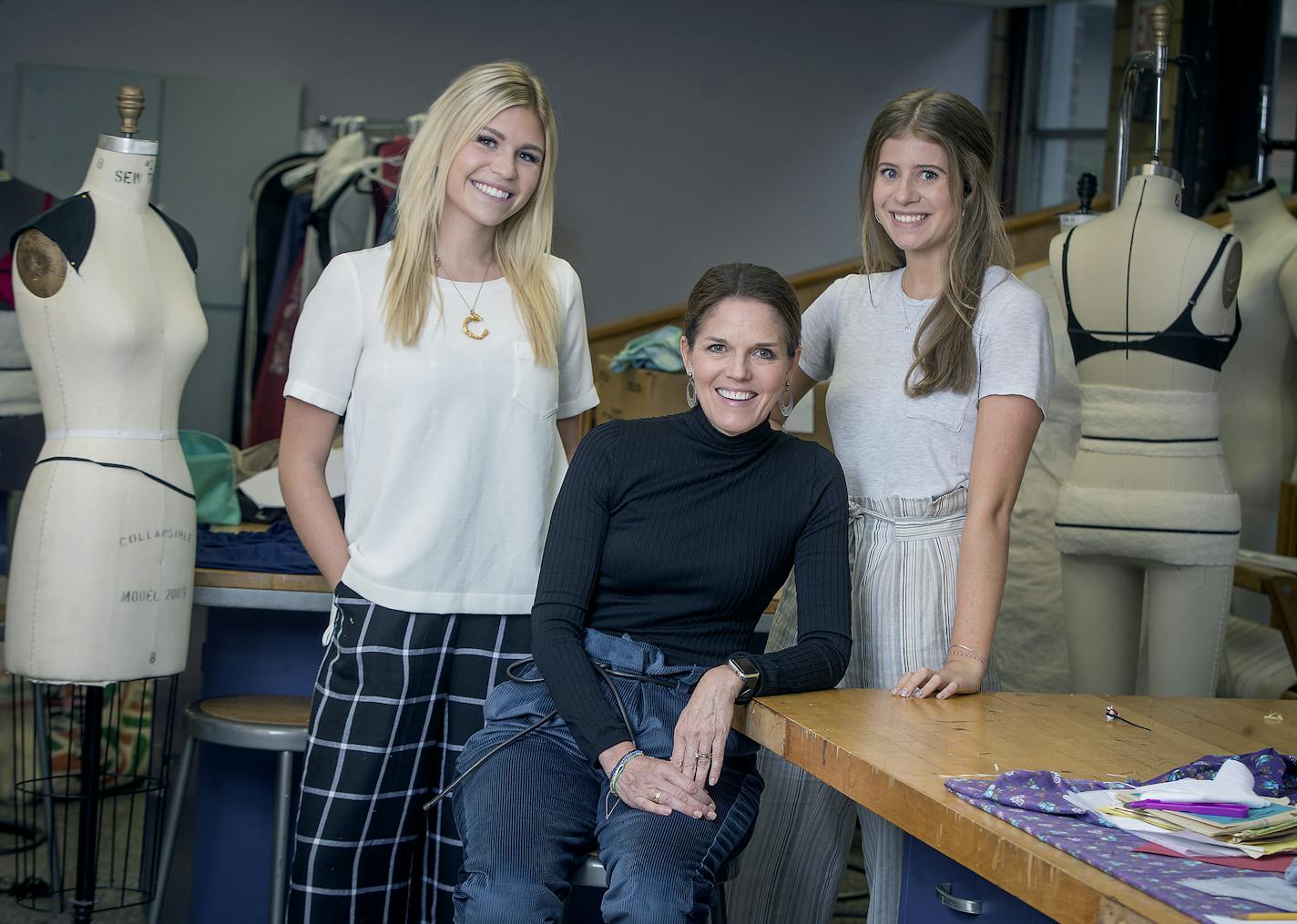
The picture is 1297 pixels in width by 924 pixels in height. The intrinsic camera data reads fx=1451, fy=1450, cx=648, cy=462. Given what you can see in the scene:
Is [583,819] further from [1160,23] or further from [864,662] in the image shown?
[1160,23]

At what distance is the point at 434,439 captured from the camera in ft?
7.43

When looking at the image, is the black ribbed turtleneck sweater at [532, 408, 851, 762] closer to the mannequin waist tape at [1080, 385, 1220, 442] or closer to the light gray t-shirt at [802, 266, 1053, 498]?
the light gray t-shirt at [802, 266, 1053, 498]

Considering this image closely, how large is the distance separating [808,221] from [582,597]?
19.8 feet

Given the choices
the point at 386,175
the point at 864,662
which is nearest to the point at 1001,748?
the point at 864,662

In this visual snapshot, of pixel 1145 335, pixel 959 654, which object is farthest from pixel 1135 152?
pixel 959 654

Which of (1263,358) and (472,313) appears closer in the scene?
(472,313)

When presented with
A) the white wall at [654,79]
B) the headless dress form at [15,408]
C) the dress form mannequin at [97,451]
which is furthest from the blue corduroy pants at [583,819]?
the white wall at [654,79]

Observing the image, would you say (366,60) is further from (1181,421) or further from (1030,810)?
(1030,810)

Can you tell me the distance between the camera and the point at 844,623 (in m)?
2.11

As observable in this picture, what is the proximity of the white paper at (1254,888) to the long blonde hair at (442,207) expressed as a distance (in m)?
1.37

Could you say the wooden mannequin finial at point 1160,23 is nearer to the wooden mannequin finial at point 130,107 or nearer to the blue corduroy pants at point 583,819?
the blue corduroy pants at point 583,819

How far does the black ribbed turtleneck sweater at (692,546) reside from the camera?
210cm

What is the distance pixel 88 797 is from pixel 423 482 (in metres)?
1.09

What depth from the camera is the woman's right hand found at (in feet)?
6.29
